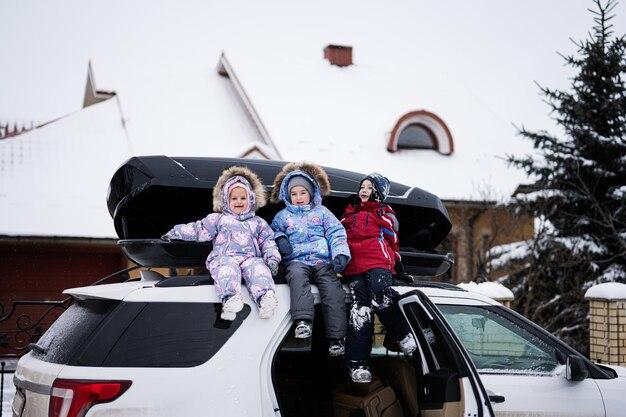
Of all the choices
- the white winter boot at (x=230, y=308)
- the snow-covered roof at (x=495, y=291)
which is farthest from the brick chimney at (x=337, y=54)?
the white winter boot at (x=230, y=308)

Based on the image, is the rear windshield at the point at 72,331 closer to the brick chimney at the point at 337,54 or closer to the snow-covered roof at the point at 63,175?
the snow-covered roof at the point at 63,175

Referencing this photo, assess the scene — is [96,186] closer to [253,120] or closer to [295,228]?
[253,120]

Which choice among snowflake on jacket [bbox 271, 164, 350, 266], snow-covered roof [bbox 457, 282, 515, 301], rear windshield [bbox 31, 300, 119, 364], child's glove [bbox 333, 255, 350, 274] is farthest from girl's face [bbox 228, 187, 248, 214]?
snow-covered roof [bbox 457, 282, 515, 301]

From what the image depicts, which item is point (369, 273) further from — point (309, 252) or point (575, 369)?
point (575, 369)

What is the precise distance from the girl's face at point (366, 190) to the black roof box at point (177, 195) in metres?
0.48

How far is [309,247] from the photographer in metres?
4.79

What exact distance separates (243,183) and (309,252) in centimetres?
60

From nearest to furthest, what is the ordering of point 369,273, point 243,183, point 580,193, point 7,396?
1. point 369,273
2. point 243,183
3. point 7,396
4. point 580,193

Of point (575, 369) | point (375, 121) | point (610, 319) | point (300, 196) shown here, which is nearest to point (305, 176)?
point (300, 196)

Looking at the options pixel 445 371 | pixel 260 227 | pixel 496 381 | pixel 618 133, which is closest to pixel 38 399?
pixel 260 227

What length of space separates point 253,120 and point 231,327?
17.1 metres

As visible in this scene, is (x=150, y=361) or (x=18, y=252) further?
(x=18, y=252)

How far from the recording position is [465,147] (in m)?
21.5

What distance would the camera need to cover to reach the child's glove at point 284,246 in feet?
15.7
